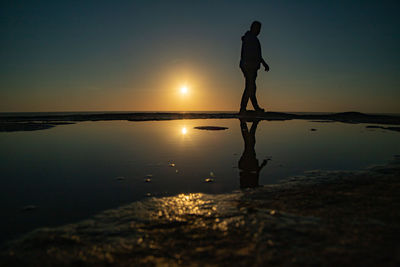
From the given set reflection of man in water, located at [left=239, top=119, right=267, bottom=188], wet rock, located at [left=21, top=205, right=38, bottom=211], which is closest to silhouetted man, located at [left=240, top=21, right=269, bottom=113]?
reflection of man in water, located at [left=239, top=119, right=267, bottom=188]

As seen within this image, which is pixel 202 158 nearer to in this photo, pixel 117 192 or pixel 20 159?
pixel 117 192

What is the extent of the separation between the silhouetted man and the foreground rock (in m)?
11.7

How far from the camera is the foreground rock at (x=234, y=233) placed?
54.0 inches

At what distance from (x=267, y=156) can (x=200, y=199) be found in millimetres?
2265

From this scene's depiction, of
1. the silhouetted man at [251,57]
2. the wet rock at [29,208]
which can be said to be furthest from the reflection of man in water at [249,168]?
the silhouetted man at [251,57]

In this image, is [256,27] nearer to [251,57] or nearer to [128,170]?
[251,57]

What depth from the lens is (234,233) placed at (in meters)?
1.66

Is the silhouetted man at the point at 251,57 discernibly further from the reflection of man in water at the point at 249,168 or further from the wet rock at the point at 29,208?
the wet rock at the point at 29,208

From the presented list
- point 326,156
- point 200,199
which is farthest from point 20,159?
A: point 326,156

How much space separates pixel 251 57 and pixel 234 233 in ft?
42.1

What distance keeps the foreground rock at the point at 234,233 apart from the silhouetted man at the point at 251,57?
11.7 m

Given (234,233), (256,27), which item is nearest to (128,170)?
(234,233)

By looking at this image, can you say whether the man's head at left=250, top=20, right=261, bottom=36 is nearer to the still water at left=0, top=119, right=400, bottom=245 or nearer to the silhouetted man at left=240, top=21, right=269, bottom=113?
the silhouetted man at left=240, top=21, right=269, bottom=113

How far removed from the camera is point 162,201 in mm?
2260
